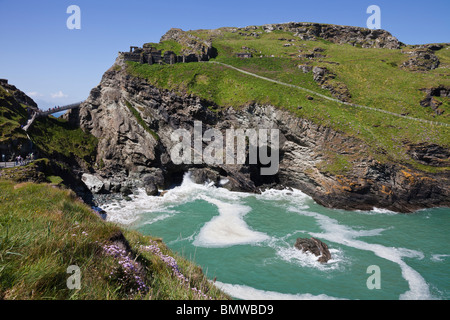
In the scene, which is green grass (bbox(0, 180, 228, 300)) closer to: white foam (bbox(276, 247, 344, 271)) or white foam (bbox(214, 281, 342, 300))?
white foam (bbox(214, 281, 342, 300))

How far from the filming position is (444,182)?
1425 inches

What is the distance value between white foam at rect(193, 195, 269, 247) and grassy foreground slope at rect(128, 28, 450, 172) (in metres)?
22.4

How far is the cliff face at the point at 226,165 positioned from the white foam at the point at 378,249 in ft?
21.5

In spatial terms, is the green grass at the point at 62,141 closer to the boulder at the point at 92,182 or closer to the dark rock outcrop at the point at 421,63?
the boulder at the point at 92,182

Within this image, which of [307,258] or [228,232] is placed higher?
[228,232]

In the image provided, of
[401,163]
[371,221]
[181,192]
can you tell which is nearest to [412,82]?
[401,163]

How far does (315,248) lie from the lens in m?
23.2

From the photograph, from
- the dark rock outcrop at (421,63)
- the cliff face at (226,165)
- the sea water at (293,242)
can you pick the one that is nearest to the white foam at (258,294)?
the sea water at (293,242)

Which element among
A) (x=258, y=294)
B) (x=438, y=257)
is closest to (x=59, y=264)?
A: (x=258, y=294)

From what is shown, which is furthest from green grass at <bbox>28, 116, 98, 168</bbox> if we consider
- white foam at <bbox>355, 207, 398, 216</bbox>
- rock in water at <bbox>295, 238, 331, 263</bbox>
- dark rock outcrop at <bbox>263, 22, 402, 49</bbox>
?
dark rock outcrop at <bbox>263, 22, 402, 49</bbox>

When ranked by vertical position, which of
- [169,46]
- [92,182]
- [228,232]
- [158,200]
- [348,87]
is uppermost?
[169,46]

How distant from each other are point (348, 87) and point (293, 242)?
4192 centimetres

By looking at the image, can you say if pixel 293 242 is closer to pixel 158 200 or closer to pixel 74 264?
pixel 158 200
